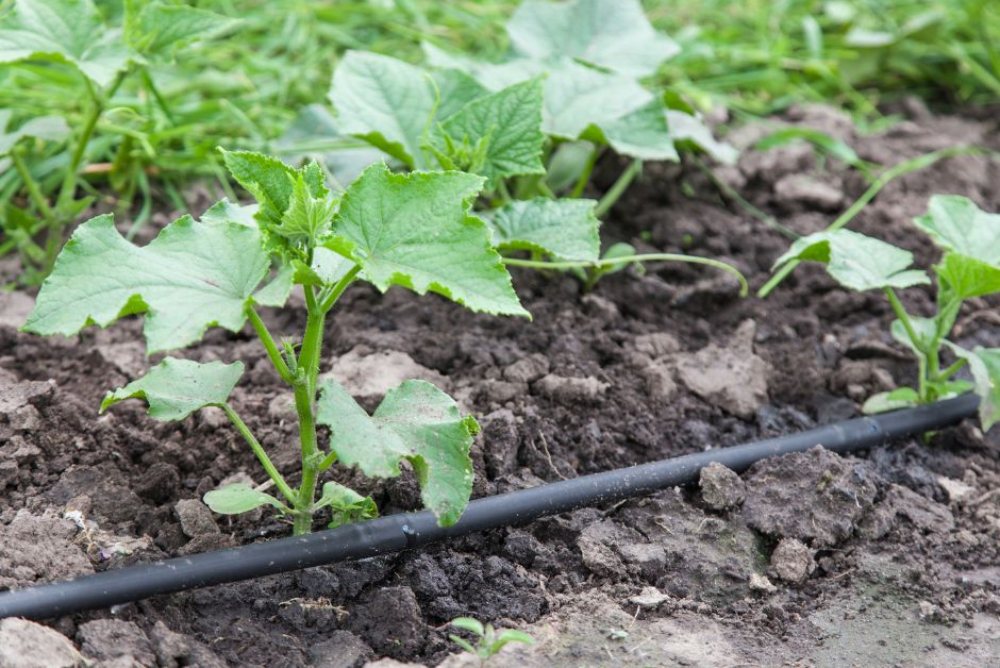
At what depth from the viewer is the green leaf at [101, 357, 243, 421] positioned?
5.49ft

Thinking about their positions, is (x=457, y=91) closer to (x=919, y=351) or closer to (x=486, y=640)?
(x=919, y=351)

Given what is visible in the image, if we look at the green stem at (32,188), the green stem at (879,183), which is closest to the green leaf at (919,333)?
the green stem at (879,183)

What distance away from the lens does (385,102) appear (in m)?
2.33

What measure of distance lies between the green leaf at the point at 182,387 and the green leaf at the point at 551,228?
1.83ft

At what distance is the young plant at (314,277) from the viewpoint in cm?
149

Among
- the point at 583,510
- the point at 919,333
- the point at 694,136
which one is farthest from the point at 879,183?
the point at 583,510

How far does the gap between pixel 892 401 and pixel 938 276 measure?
25cm

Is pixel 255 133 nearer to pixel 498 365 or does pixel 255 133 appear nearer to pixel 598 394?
pixel 498 365

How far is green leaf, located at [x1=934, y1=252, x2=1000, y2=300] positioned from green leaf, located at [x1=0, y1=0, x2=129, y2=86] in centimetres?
153

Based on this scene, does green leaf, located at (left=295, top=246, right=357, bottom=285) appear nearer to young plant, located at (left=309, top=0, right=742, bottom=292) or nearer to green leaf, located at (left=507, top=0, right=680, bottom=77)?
young plant, located at (left=309, top=0, right=742, bottom=292)

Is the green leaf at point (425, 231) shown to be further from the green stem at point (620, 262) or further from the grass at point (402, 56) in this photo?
the grass at point (402, 56)

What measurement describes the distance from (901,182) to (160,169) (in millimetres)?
1843

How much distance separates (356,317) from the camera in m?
2.31

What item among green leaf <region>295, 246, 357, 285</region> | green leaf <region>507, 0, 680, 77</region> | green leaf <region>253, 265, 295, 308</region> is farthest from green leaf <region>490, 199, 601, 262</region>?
green leaf <region>507, 0, 680, 77</region>
